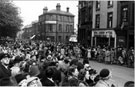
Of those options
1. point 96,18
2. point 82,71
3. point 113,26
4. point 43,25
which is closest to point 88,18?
point 96,18

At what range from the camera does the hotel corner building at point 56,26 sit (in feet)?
182

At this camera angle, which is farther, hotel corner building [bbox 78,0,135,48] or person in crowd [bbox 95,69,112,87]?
hotel corner building [bbox 78,0,135,48]

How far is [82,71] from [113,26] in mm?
18006

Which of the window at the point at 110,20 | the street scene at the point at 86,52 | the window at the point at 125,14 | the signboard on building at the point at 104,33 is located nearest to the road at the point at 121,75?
the street scene at the point at 86,52

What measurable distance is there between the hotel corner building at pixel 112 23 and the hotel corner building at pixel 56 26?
2667 centimetres

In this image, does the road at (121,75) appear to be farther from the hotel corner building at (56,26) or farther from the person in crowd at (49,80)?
the hotel corner building at (56,26)

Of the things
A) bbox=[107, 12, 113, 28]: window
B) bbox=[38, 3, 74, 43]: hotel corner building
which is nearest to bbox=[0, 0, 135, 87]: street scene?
bbox=[107, 12, 113, 28]: window

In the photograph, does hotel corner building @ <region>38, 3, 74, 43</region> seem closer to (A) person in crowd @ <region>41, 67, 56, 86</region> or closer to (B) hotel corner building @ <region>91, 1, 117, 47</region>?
(B) hotel corner building @ <region>91, 1, 117, 47</region>

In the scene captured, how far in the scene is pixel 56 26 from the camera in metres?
56.1

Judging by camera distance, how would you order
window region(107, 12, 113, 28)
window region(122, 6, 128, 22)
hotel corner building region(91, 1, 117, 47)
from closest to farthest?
window region(122, 6, 128, 22), hotel corner building region(91, 1, 117, 47), window region(107, 12, 113, 28)

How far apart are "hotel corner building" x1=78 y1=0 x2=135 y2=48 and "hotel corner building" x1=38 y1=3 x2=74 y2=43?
1050 inches

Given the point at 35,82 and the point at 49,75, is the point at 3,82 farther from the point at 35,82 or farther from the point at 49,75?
the point at 49,75

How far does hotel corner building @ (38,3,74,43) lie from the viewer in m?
55.6

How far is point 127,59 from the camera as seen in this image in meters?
16.2
